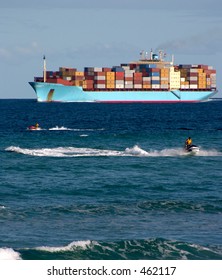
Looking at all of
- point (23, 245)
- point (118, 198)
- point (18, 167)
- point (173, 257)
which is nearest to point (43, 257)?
point (23, 245)

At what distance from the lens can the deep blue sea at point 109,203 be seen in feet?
109

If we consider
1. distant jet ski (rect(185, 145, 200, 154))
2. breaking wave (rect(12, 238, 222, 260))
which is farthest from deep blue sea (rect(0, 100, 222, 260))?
distant jet ski (rect(185, 145, 200, 154))

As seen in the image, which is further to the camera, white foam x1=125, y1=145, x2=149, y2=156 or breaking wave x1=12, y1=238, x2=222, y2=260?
white foam x1=125, y1=145, x2=149, y2=156

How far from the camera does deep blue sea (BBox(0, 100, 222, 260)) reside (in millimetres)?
33156

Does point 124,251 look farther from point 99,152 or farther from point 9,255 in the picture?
point 99,152

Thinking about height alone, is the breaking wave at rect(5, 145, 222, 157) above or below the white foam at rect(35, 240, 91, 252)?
below

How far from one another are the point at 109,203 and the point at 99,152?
2940 cm

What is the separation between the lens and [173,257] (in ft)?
106

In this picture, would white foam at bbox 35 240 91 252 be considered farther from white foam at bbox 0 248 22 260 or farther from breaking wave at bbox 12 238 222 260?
white foam at bbox 0 248 22 260

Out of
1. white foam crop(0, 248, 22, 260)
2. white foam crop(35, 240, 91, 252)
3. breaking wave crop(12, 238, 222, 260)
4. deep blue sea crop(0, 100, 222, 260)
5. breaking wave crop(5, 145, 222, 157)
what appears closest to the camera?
white foam crop(0, 248, 22, 260)

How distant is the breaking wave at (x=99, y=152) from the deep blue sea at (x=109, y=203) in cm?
9

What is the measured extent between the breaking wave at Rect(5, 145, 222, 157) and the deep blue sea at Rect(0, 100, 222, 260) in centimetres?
9

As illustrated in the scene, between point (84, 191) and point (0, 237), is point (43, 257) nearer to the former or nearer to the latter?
point (0, 237)

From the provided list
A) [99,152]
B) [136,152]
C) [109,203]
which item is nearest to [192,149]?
[136,152]
